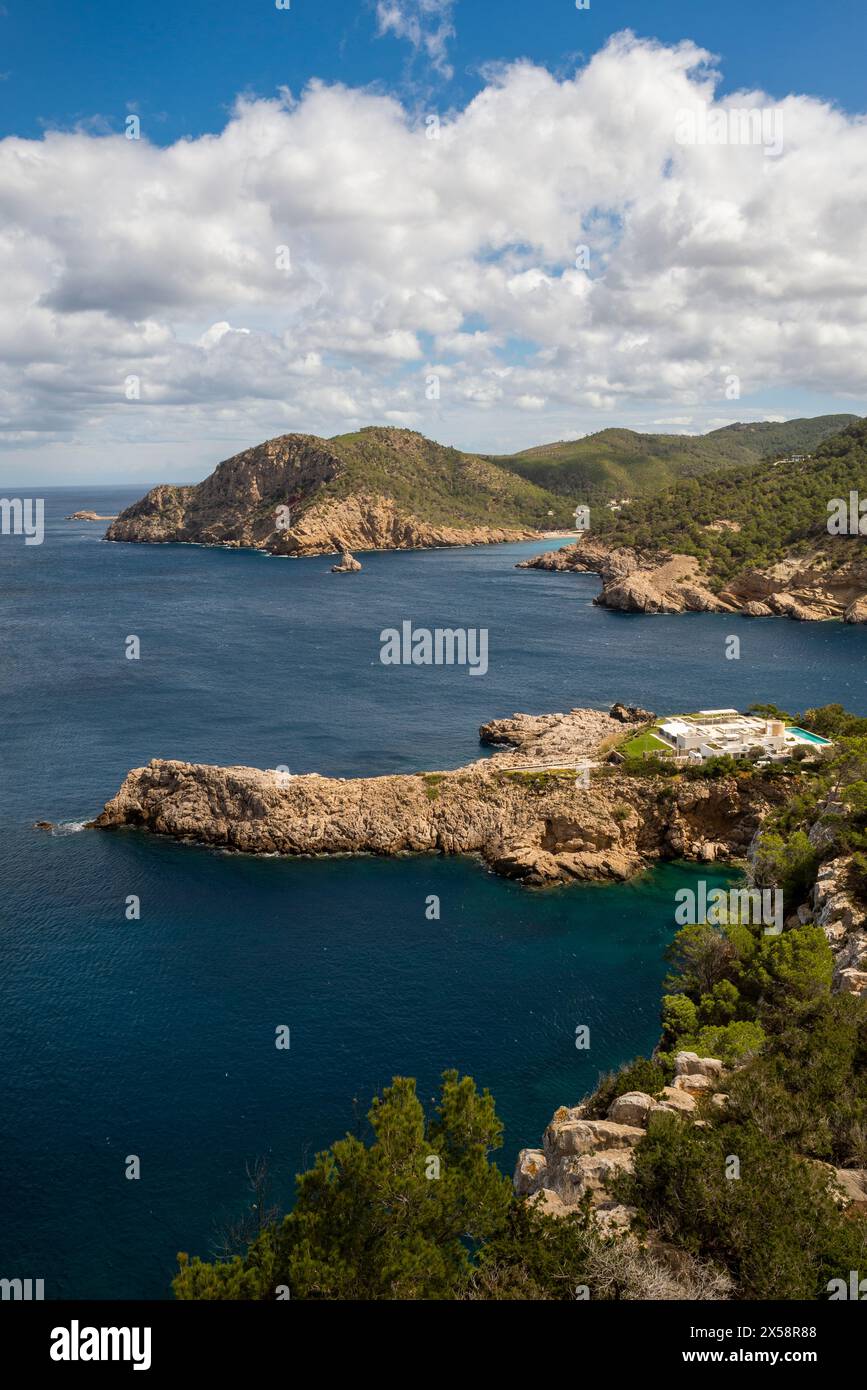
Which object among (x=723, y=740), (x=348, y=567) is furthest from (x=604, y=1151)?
(x=348, y=567)

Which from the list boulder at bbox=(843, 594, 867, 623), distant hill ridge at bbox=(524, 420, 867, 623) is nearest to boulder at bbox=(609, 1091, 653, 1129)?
boulder at bbox=(843, 594, 867, 623)

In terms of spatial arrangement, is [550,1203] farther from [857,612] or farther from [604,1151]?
[857,612]

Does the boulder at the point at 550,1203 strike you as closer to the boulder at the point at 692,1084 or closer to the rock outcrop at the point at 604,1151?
the rock outcrop at the point at 604,1151

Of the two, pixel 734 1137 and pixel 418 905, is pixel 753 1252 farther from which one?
pixel 418 905

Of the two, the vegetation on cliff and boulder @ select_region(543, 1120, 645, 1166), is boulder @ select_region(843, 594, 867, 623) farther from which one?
boulder @ select_region(543, 1120, 645, 1166)

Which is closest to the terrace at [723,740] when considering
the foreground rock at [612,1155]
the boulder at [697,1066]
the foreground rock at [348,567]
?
the boulder at [697,1066]
